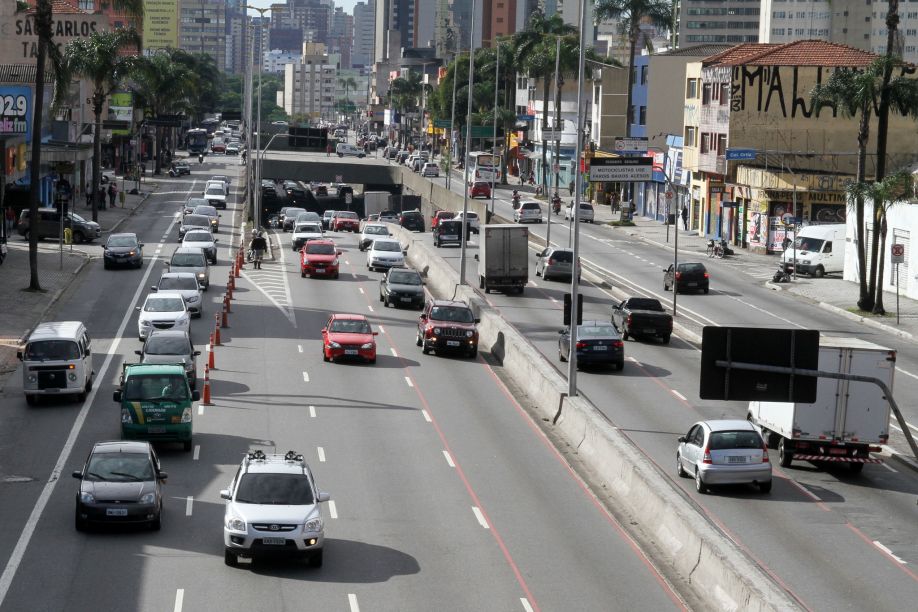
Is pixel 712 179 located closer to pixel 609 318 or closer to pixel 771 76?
pixel 771 76

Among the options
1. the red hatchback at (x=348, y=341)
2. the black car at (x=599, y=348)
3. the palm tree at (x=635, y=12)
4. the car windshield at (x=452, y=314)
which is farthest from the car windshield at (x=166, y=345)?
the palm tree at (x=635, y=12)

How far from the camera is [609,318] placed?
54844 millimetres

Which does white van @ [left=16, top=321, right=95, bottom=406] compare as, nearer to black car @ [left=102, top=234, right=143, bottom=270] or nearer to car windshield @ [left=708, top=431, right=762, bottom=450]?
car windshield @ [left=708, top=431, right=762, bottom=450]

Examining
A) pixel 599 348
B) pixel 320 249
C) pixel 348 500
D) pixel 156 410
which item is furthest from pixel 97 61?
pixel 348 500

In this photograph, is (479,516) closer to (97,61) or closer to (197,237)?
(197,237)

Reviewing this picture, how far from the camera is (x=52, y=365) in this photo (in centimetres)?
3625

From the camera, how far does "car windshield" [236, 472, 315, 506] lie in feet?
77.0

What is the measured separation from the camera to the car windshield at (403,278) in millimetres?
55906

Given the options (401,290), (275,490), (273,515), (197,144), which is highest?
(197,144)

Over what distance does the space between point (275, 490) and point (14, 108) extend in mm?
56358

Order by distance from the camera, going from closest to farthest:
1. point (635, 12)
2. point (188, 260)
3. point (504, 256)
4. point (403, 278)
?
1. point (403, 278)
2. point (188, 260)
3. point (504, 256)
4. point (635, 12)

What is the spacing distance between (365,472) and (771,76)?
6413 centimetres

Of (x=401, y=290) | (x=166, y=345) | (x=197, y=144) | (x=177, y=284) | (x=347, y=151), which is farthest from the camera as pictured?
(x=197, y=144)

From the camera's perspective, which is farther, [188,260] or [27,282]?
[27,282]
